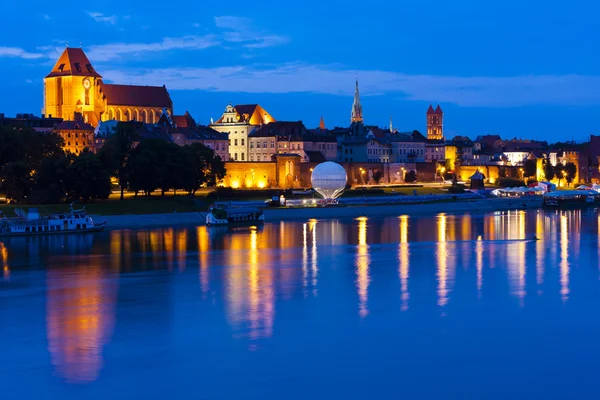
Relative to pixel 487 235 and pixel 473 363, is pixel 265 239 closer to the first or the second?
pixel 487 235

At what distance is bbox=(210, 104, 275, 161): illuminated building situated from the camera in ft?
320

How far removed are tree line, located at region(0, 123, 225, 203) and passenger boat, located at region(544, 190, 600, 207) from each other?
3019cm

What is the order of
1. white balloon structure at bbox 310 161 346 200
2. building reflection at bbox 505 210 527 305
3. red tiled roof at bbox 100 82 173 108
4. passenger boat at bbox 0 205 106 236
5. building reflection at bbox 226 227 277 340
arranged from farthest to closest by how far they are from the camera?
red tiled roof at bbox 100 82 173 108
white balloon structure at bbox 310 161 346 200
passenger boat at bbox 0 205 106 236
building reflection at bbox 505 210 527 305
building reflection at bbox 226 227 277 340

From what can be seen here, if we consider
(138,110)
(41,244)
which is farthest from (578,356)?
(138,110)

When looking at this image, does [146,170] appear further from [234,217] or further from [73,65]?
[73,65]

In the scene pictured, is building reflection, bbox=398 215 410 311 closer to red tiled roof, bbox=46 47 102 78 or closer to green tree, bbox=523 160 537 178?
red tiled roof, bbox=46 47 102 78

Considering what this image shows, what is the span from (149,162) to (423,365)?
Result: 4469cm

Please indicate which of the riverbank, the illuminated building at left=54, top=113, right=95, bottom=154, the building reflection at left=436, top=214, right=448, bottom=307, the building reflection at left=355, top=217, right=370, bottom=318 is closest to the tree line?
the riverbank

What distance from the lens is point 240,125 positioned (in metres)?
98.5

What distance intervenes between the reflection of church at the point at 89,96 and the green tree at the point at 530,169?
146ft

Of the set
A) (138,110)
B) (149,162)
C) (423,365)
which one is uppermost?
(138,110)

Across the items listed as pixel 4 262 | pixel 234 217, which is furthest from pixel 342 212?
pixel 4 262

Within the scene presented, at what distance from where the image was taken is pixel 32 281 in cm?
3209

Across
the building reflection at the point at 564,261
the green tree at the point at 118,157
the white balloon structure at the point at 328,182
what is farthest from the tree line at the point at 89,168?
the building reflection at the point at 564,261
